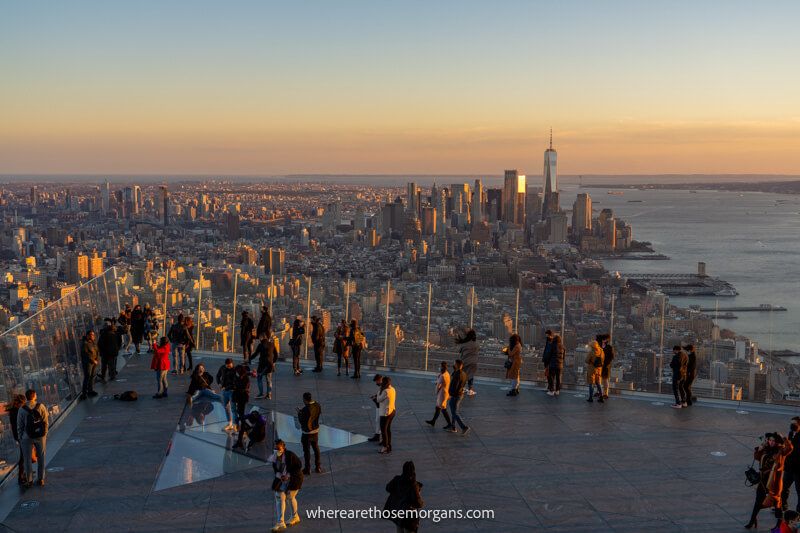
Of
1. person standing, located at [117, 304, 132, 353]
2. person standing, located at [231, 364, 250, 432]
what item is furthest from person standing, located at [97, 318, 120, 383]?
person standing, located at [231, 364, 250, 432]

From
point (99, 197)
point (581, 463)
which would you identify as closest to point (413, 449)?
point (581, 463)

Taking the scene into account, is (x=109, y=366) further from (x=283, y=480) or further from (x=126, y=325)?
(x=283, y=480)

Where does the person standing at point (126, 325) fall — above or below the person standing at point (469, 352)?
below

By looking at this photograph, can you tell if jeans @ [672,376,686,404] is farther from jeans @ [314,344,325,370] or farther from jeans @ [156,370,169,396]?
jeans @ [156,370,169,396]

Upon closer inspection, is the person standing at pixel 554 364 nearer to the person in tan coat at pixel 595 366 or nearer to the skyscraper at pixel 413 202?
the person in tan coat at pixel 595 366

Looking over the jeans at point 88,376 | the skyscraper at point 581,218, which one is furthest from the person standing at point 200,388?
the skyscraper at point 581,218

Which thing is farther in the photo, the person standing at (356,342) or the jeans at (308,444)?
the person standing at (356,342)

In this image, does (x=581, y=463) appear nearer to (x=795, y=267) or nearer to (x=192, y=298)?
(x=192, y=298)
